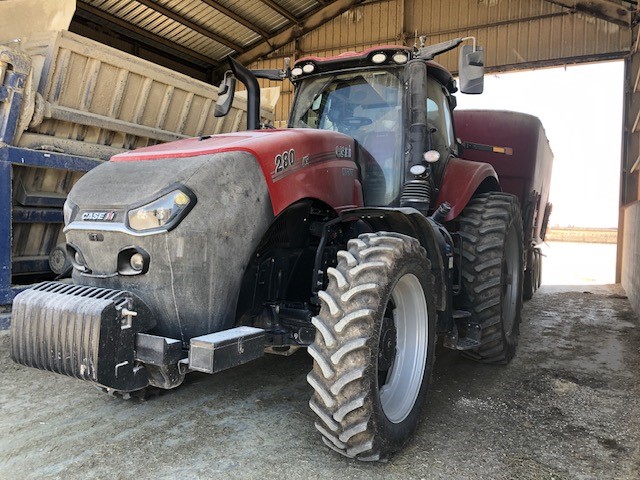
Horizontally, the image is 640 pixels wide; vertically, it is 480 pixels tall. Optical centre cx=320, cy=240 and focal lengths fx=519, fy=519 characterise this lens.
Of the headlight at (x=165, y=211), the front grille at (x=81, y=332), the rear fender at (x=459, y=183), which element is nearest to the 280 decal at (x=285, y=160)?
the headlight at (x=165, y=211)

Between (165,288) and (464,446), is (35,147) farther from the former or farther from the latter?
(464,446)

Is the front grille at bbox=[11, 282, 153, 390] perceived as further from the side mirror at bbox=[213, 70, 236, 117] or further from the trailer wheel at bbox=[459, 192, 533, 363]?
the trailer wheel at bbox=[459, 192, 533, 363]

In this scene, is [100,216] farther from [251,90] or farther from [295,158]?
[251,90]

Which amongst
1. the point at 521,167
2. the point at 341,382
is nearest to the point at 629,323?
the point at 521,167

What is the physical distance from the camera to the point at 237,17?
14.9 metres

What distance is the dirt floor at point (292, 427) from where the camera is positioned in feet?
8.70

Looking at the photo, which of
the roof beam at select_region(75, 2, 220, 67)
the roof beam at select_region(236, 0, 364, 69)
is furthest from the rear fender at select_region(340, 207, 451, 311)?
the roof beam at select_region(236, 0, 364, 69)

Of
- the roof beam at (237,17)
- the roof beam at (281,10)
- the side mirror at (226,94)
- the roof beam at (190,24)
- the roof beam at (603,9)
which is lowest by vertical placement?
the side mirror at (226,94)

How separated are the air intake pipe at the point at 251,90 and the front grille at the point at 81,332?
6.45ft

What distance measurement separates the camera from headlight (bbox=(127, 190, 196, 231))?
2.51 meters

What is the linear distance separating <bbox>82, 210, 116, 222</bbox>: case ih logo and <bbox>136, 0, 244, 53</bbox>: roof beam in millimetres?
12456

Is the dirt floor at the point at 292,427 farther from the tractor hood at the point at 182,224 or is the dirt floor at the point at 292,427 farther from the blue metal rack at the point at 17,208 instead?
the tractor hood at the point at 182,224

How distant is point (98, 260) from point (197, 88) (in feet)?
13.3

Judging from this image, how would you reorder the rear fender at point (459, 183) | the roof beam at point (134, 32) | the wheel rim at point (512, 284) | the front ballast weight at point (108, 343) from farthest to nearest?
the roof beam at point (134, 32) < the wheel rim at point (512, 284) < the rear fender at point (459, 183) < the front ballast weight at point (108, 343)
